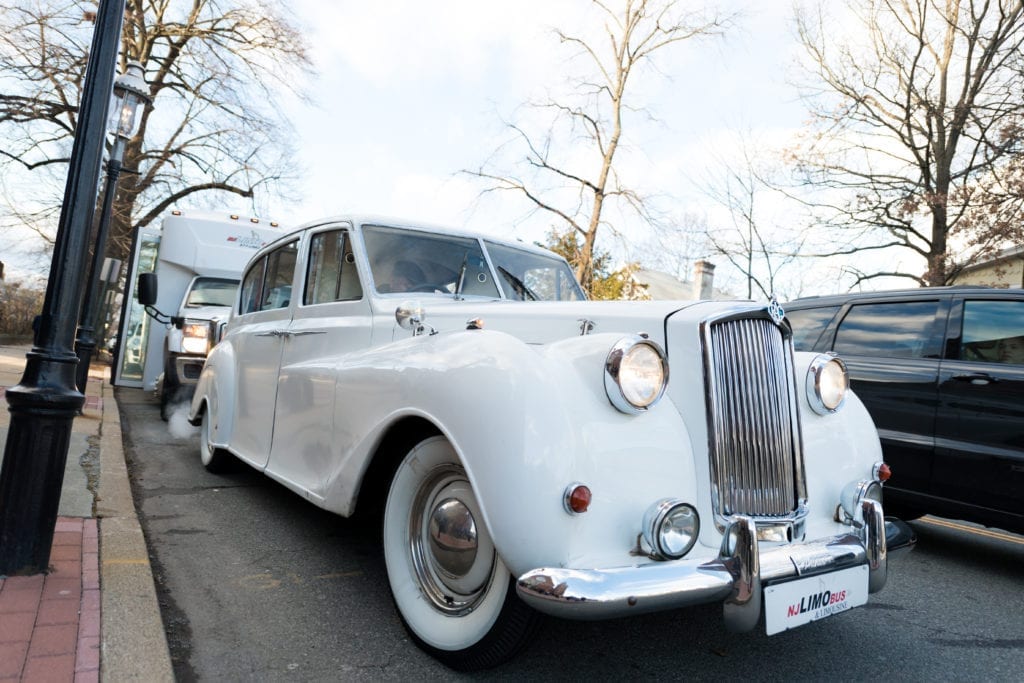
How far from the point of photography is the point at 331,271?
421cm

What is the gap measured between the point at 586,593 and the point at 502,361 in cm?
85

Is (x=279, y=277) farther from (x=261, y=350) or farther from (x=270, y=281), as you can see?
(x=261, y=350)

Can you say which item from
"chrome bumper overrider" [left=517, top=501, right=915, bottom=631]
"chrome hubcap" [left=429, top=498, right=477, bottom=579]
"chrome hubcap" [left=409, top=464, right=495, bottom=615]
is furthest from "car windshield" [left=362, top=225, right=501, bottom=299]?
"chrome bumper overrider" [left=517, top=501, right=915, bottom=631]

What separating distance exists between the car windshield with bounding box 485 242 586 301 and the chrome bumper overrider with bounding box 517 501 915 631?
2.16 meters

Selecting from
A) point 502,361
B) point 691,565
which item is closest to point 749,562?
point 691,565

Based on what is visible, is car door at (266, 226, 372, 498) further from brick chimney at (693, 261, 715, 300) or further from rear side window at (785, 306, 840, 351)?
brick chimney at (693, 261, 715, 300)

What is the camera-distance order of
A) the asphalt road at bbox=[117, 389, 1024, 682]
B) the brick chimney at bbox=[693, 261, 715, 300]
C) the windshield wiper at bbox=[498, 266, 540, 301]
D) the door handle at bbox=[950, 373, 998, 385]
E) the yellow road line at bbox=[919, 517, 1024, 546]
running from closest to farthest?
the asphalt road at bbox=[117, 389, 1024, 682] → the windshield wiper at bbox=[498, 266, 540, 301] → the door handle at bbox=[950, 373, 998, 385] → the yellow road line at bbox=[919, 517, 1024, 546] → the brick chimney at bbox=[693, 261, 715, 300]

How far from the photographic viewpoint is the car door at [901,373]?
469 cm

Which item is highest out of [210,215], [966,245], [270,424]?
[966,245]

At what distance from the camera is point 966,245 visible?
46.5 feet

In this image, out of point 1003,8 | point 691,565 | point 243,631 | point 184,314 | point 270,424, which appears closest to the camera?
point 691,565

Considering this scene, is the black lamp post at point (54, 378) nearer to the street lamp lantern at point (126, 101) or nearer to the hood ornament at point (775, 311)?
Answer: the hood ornament at point (775, 311)

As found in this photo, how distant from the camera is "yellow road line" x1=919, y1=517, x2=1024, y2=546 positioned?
5.64 meters

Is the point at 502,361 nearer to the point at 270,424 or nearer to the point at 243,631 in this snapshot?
the point at 243,631
